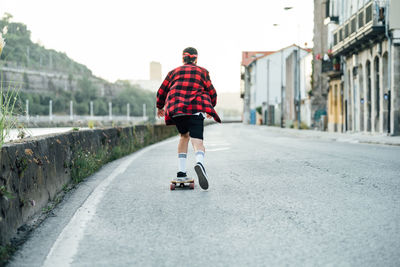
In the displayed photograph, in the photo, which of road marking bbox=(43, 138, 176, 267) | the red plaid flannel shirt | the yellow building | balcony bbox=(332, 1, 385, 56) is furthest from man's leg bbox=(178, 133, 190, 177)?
the yellow building

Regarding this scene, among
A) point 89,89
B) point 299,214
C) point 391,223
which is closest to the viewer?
point 391,223

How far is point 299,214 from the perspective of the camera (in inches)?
209

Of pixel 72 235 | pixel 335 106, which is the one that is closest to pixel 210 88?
pixel 72 235

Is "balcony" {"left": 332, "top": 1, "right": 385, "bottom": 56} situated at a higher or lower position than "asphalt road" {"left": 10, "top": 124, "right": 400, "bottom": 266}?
higher

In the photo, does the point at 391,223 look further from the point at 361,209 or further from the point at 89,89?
the point at 89,89

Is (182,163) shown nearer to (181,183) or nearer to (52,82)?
(181,183)

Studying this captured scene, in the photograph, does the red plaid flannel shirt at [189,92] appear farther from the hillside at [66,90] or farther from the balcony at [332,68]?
the hillside at [66,90]

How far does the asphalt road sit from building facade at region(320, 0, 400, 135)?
62.8 ft

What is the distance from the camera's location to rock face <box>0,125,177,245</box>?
4516mm

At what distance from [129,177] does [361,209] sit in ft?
14.1

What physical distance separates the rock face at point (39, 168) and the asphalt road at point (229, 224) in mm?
227

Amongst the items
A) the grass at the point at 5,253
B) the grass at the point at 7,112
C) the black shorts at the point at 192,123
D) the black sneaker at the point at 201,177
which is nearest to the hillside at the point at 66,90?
the black shorts at the point at 192,123

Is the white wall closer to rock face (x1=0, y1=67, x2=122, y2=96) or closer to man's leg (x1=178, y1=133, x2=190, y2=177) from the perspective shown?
rock face (x1=0, y1=67, x2=122, y2=96)

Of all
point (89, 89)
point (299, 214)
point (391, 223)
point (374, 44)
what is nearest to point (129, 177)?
point (299, 214)
